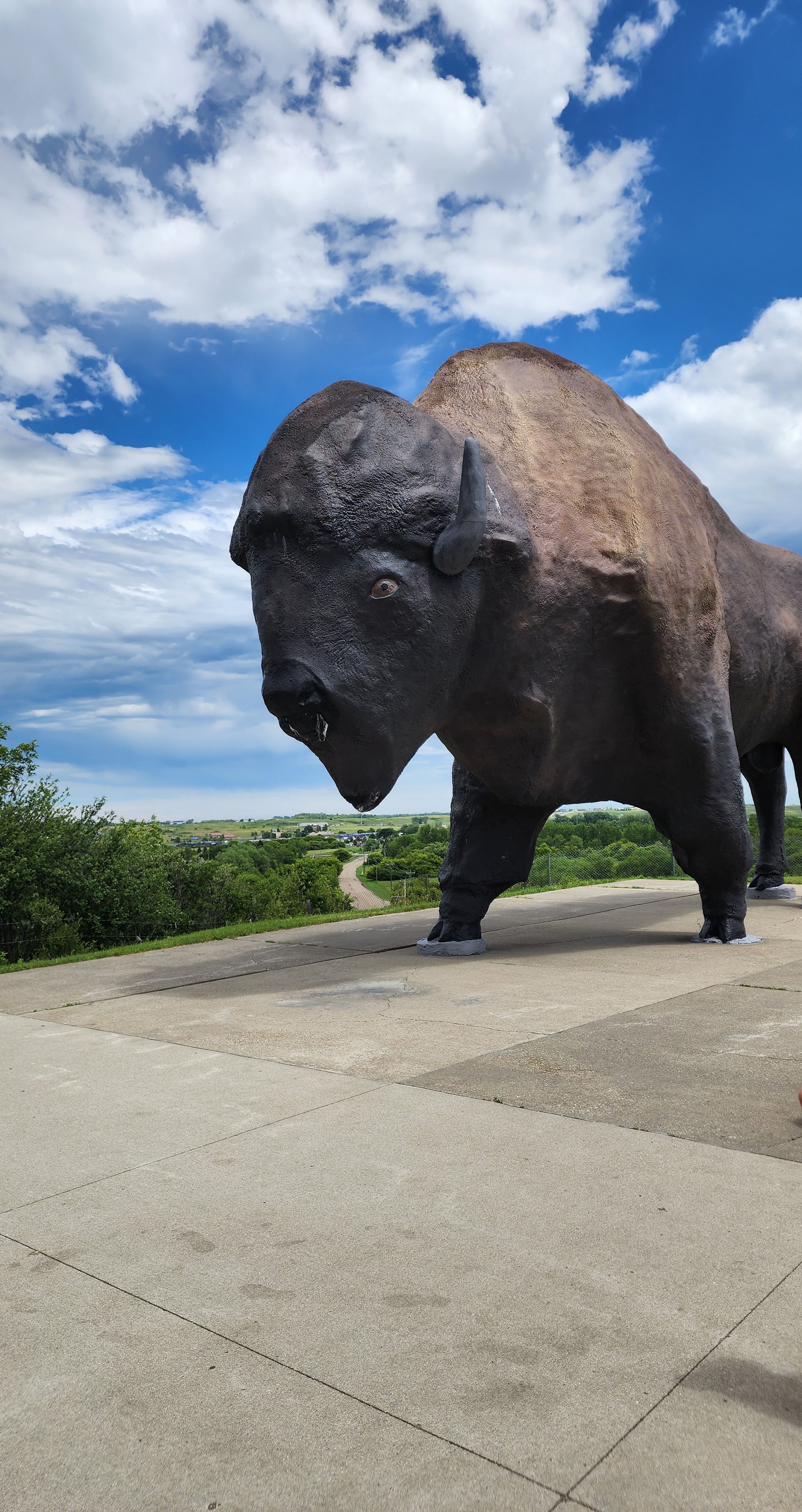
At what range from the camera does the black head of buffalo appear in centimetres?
588

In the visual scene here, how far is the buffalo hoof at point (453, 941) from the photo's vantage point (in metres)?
8.32

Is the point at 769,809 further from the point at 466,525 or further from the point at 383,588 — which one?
the point at 383,588

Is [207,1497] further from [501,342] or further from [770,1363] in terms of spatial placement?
[501,342]

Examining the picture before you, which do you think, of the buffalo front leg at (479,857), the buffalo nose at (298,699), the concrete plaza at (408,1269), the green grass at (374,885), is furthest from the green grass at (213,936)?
the green grass at (374,885)

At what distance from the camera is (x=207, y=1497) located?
172 centimetres

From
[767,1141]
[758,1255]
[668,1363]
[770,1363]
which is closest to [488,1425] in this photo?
[668,1363]

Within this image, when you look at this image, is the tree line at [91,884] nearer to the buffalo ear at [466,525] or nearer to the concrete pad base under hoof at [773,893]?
the concrete pad base under hoof at [773,893]

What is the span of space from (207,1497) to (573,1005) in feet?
14.1

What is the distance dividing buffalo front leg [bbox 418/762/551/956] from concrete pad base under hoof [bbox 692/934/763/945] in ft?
4.95

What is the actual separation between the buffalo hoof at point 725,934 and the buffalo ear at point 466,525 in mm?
4046

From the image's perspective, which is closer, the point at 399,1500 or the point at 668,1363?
the point at 399,1500

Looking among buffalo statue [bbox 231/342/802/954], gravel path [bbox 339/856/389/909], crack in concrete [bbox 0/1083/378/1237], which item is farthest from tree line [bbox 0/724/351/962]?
crack in concrete [bbox 0/1083/378/1237]

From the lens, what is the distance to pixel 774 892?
12.6 meters

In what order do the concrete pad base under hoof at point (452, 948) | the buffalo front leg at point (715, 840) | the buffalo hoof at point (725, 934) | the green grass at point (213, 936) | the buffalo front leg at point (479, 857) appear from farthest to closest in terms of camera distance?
the green grass at point (213, 936)
the buffalo front leg at point (479, 857)
the buffalo hoof at point (725, 934)
the concrete pad base under hoof at point (452, 948)
the buffalo front leg at point (715, 840)
